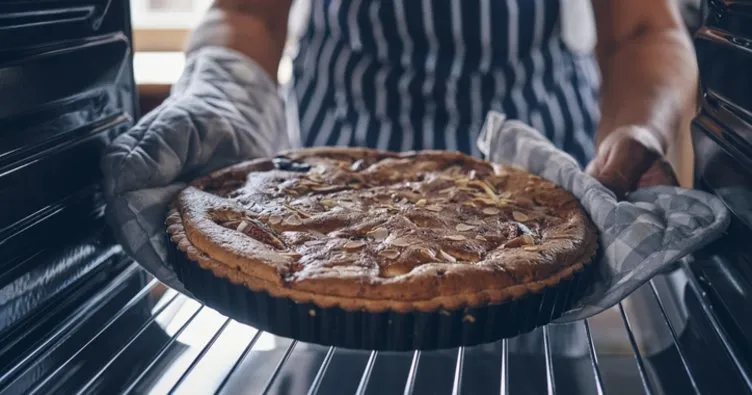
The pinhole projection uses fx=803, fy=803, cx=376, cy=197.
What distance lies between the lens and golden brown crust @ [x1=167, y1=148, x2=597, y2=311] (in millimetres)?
708

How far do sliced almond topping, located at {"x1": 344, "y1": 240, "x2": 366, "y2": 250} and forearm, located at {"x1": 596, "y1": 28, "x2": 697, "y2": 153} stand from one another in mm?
536

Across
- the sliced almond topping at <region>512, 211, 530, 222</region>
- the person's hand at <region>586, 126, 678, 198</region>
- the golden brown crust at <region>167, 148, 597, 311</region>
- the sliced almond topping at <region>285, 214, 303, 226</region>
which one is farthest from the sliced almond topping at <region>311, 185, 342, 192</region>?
the person's hand at <region>586, 126, 678, 198</region>

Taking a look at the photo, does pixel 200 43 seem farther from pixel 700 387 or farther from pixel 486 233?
pixel 700 387

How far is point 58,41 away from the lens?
0.82 metres

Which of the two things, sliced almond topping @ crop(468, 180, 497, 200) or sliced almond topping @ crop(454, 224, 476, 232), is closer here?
sliced almond topping @ crop(454, 224, 476, 232)

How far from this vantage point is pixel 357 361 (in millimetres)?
747

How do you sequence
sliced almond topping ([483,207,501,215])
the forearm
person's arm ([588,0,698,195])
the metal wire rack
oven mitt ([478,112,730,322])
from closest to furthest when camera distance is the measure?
the metal wire rack, oven mitt ([478,112,730,322]), sliced almond topping ([483,207,501,215]), person's arm ([588,0,698,195]), the forearm

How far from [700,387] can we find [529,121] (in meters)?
0.79

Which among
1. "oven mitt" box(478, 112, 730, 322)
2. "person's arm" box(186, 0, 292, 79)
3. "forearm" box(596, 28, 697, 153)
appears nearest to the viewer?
"oven mitt" box(478, 112, 730, 322)

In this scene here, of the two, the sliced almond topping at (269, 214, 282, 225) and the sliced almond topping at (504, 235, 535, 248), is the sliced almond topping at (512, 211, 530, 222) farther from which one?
the sliced almond topping at (269, 214, 282, 225)

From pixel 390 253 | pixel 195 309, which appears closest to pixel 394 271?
pixel 390 253

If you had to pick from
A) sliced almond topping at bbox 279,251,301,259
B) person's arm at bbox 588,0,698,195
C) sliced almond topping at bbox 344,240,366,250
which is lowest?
sliced almond topping at bbox 279,251,301,259

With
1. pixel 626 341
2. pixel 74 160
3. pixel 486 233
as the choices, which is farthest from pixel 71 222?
pixel 626 341

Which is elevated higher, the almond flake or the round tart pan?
the almond flake
